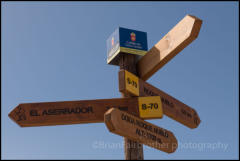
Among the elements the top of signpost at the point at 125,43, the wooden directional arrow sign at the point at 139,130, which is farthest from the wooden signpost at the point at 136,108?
the top of signpost at the point at 125,43

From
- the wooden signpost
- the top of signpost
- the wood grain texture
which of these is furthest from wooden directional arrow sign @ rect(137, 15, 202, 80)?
the wood grain texture

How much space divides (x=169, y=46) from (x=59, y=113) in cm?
168

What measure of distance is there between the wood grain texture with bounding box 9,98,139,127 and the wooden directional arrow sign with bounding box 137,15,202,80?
0.89 metres

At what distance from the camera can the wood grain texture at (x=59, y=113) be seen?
12.6 ft

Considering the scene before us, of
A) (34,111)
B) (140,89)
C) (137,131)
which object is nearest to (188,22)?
(140,89)

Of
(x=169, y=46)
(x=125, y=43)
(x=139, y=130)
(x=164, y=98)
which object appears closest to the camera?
(x=139, y=130)

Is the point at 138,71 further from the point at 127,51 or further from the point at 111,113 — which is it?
the point at 111,113

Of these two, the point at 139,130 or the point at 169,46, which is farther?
the point at 169,46

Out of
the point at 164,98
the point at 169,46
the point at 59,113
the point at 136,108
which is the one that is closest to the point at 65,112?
the point at 59,113

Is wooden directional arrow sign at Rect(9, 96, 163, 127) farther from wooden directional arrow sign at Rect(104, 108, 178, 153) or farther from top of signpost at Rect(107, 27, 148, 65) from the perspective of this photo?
top of signpost at Rect(107, 27, 148, 65)

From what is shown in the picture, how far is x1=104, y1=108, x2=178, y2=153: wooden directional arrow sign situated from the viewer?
323 cm

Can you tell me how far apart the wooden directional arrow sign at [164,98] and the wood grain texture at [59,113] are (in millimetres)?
361

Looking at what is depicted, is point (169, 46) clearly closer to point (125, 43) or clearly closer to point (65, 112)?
point (125, 43)

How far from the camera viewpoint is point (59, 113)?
387 centimetres
